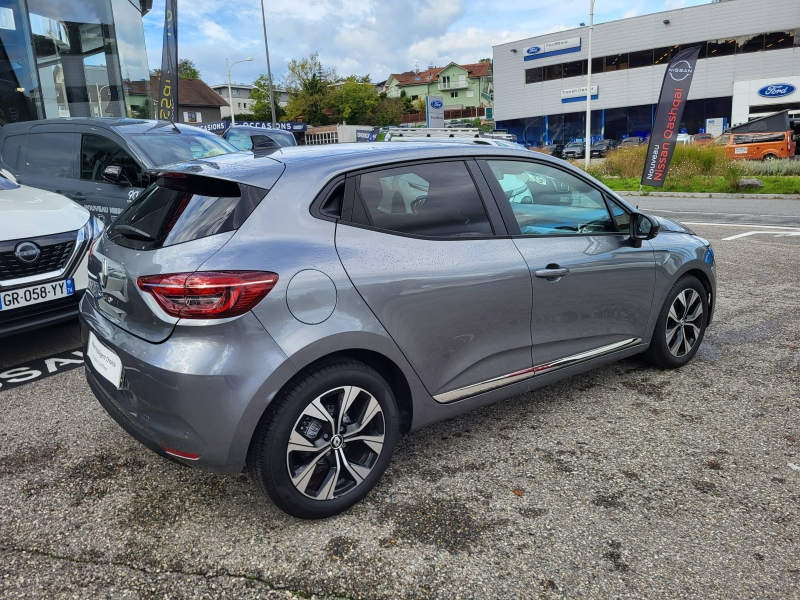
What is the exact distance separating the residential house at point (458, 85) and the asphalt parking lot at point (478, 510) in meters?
93.2

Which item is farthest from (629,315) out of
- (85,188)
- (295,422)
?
(85,188)

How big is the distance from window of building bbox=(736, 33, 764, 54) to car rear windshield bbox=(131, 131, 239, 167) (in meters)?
51.4

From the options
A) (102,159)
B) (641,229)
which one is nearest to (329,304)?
(641,229)

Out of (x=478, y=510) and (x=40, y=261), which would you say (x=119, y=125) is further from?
(x=478, y=510)

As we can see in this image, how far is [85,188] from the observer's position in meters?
6.77

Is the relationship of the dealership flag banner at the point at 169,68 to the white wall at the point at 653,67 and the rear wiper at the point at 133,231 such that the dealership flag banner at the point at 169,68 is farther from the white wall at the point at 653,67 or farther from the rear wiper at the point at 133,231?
the white wall at the point at 653,67

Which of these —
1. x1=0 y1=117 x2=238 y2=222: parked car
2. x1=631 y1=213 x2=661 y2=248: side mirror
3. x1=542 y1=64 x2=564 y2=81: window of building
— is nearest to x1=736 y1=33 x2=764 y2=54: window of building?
x1=542 y1=64 x2=564 y2=81: window of building

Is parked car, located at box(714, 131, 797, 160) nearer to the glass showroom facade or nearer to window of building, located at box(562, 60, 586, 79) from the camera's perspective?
the glass showroom facade

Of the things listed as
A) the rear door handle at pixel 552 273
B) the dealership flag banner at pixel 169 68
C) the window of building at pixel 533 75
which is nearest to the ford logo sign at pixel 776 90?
the window of building at pixel 533 75

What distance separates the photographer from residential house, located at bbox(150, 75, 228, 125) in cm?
6938

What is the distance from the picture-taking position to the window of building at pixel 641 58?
2007 inches

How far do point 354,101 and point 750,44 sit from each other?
122 ft

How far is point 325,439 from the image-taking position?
2.59 meters

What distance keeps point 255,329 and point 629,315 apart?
7.97 feet
